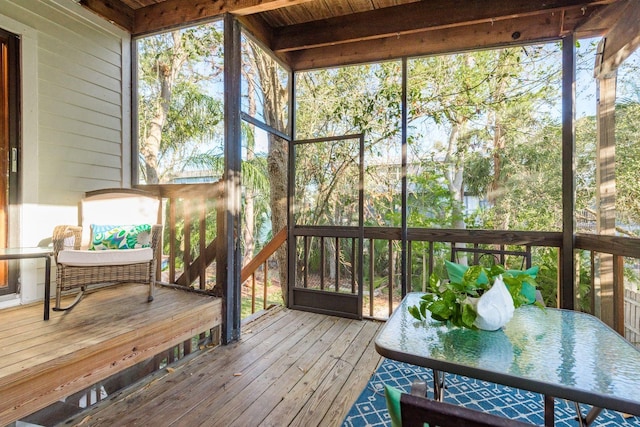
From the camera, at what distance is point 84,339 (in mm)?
1783

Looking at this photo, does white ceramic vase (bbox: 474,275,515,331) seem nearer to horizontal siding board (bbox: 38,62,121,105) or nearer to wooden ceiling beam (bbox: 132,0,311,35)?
wooden ceiling beam (bbox: 132,0,311,35)

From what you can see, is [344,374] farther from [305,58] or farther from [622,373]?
[305,58]

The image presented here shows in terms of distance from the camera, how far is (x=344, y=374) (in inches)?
87.0

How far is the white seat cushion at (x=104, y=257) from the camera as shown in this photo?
218 centimetres

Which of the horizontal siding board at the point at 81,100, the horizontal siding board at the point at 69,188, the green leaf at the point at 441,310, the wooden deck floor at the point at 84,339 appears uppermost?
the horizontal siding board at the point at 81,100

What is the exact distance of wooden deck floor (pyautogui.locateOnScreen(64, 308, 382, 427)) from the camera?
5.66 feet

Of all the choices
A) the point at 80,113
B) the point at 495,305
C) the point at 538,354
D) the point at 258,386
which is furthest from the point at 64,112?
the point at 538,354

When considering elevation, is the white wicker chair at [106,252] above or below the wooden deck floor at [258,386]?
above

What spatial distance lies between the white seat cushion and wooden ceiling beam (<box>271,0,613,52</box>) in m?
2.41

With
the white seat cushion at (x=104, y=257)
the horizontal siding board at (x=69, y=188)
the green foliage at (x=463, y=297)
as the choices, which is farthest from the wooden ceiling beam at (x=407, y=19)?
the green foliage at (x=463, y=297)

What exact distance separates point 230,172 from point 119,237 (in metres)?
1.04

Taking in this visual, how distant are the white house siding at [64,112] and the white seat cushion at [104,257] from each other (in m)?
0.68

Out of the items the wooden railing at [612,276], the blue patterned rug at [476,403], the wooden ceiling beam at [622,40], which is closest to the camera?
the blue patterned rug at [476,403]

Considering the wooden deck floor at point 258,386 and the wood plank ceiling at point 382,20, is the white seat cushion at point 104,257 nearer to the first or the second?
the wooden deck floor at point 258,386
